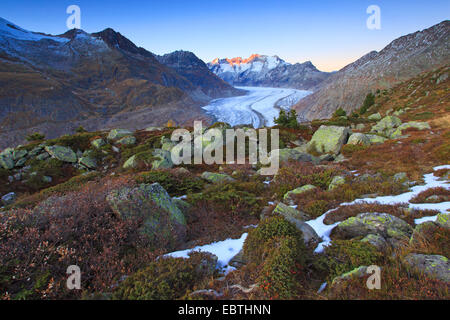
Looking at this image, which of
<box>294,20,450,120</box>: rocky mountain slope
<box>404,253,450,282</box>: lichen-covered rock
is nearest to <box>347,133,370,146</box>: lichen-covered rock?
<box>404,253,450,282</box>: lichen-covered rock

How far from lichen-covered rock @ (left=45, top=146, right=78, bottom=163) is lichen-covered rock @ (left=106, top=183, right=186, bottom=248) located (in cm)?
1800

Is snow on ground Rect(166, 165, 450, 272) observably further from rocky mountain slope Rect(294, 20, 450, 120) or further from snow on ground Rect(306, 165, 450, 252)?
rocky mountain slope Rect(294, 20, 450, 120)

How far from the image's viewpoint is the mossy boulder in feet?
15.9

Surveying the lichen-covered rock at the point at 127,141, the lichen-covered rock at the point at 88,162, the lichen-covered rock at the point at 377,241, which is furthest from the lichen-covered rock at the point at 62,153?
the lichen-covered rock at the point at 377,241

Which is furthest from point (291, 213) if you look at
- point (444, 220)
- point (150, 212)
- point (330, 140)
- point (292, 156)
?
point (330, 140)

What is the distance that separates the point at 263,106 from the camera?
9944 centimetres

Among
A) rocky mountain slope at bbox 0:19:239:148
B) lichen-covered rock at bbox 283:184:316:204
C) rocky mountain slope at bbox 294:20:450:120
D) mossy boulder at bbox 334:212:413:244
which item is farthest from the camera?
rocky mountain slope at bbox 294:20:450:120

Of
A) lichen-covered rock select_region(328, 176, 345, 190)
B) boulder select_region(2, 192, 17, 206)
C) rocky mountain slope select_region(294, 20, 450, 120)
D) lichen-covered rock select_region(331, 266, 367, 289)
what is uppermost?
rocky mountain slope select_region(294, 20, 450, 120)

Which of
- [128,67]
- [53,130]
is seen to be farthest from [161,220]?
[128,67]

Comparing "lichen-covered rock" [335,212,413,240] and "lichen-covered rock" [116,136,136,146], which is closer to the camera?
"lichen-covered rock" [335,212,413,240]

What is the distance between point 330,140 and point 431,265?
16.0m

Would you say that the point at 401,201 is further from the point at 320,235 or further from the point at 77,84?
the point at 77,84

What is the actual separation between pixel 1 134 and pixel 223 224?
83614 millimetres
